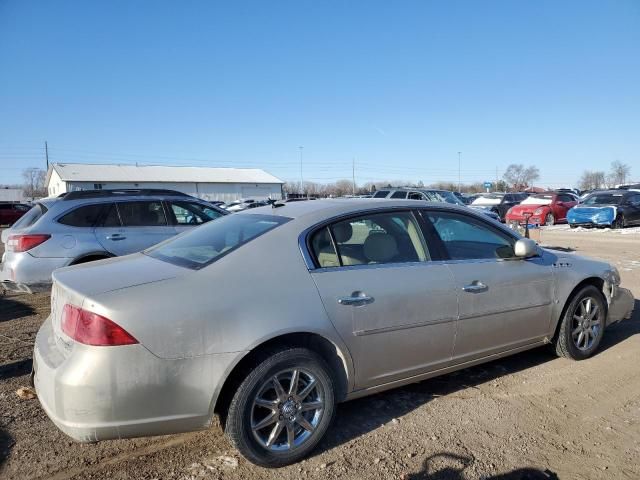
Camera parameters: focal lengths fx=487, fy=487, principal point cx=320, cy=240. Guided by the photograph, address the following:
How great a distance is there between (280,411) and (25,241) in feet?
15.7

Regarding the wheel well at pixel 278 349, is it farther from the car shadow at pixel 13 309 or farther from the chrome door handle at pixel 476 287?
the car shadow at pixel 13 309

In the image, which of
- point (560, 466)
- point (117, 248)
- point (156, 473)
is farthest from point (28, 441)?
point (117, 248)

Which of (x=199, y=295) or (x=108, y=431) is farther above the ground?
(x=199, y=295)

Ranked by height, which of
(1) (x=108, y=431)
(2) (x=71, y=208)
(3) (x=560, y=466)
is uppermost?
(2) (x=71, y=208)

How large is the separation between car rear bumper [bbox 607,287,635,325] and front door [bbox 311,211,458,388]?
2330 mm

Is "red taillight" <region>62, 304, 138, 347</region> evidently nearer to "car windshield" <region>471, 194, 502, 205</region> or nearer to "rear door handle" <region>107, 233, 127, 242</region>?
"rear door handle" <region>107, 233, 127, 242</region>

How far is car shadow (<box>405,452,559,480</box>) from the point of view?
2809mm

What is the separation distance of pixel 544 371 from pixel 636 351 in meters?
1.27

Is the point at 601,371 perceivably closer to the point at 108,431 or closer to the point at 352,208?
the point at 352,208

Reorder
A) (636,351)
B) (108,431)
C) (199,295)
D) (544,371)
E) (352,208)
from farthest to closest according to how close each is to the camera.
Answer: (636,351) → (544,371) → (352,208) → (199,295) → (108,431)

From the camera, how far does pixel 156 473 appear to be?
2.86m

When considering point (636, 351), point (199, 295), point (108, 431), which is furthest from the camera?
point (636, 351)

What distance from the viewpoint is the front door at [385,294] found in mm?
3152

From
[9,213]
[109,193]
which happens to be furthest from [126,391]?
[9,213]
